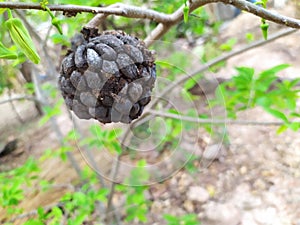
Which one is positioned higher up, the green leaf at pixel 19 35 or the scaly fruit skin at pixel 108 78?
the green leaf at pixel 19 35

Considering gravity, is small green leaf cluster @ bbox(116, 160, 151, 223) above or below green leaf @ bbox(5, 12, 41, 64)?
below

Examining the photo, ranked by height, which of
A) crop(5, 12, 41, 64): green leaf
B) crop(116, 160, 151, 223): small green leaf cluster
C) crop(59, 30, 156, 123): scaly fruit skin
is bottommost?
crop(116, 160, 151, 223): small green leaf cluster


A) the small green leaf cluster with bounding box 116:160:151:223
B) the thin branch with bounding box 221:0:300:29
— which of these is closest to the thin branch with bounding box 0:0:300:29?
the thin branch with bounding box 221:0:300:29

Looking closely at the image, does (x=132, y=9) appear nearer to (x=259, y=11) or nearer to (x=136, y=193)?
(x=259, y=11)

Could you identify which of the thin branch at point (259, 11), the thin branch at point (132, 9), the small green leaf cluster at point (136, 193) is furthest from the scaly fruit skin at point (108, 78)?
the small green leaf cluster at point (136, 193)

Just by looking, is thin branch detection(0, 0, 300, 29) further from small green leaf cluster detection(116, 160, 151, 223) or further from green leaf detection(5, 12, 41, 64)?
small green leaf cluster detection(116, 160, 151, 223)

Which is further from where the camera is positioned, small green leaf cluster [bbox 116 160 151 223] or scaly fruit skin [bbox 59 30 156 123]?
small green leaf cluster [bbox 116 160 151 223]

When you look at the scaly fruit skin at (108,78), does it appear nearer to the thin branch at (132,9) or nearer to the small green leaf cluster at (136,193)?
the thin branch at (132,9)

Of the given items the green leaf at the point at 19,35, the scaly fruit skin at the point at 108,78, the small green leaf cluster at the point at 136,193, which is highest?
the green leaf at the point at 19,35
